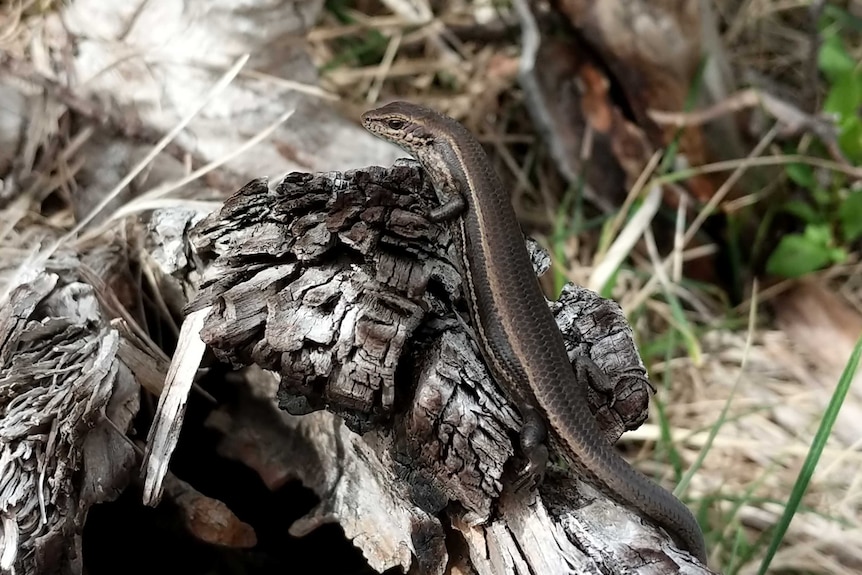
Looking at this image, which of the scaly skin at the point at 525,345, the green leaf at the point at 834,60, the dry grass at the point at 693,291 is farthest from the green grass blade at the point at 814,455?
the green leaf at the point at 834,60

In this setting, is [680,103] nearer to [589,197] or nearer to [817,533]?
[589,197]

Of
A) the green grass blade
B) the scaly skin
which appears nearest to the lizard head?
the scaly skin

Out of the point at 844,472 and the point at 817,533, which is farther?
the point at 844,472

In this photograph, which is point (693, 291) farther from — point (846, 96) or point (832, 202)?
point (846, 96)

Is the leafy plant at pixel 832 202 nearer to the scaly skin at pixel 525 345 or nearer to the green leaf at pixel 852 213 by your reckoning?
the green leaf at pixel 852 213

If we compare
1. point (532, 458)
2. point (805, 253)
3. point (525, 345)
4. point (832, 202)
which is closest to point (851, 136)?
point (832, 202)

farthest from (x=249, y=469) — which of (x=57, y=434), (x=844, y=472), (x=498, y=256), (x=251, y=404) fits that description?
(x=844, y=472)
